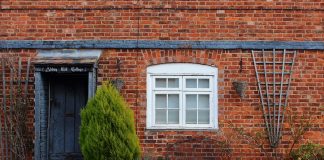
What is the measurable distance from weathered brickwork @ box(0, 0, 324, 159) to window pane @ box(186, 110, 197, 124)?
0.72ft

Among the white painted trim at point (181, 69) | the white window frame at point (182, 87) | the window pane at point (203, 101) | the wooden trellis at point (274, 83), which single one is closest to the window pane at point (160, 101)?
the white window frame at point (182, 87)

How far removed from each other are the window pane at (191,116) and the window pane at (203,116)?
0.08m

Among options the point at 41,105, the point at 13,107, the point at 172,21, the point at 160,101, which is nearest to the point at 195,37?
the point at 172,21

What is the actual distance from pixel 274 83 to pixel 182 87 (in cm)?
173

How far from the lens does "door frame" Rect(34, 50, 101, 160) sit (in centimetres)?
869

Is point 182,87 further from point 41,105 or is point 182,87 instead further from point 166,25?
point 41,105

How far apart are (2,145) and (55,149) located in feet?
3.23

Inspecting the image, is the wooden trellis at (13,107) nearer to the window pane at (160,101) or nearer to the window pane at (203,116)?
the window pane at (160,101)

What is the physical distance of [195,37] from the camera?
914 cm

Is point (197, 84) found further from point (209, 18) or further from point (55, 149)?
point (55, 149)

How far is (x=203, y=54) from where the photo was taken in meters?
9.07

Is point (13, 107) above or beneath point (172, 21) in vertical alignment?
beneath

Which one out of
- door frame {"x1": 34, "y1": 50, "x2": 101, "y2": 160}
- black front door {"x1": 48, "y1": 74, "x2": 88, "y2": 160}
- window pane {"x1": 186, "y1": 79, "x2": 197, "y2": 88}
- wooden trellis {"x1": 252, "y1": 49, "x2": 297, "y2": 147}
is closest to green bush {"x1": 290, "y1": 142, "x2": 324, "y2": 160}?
wooden trellis {"x1": 252, "y1": 49, "x2": 297, "y2": 147}

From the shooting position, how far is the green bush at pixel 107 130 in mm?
7613
